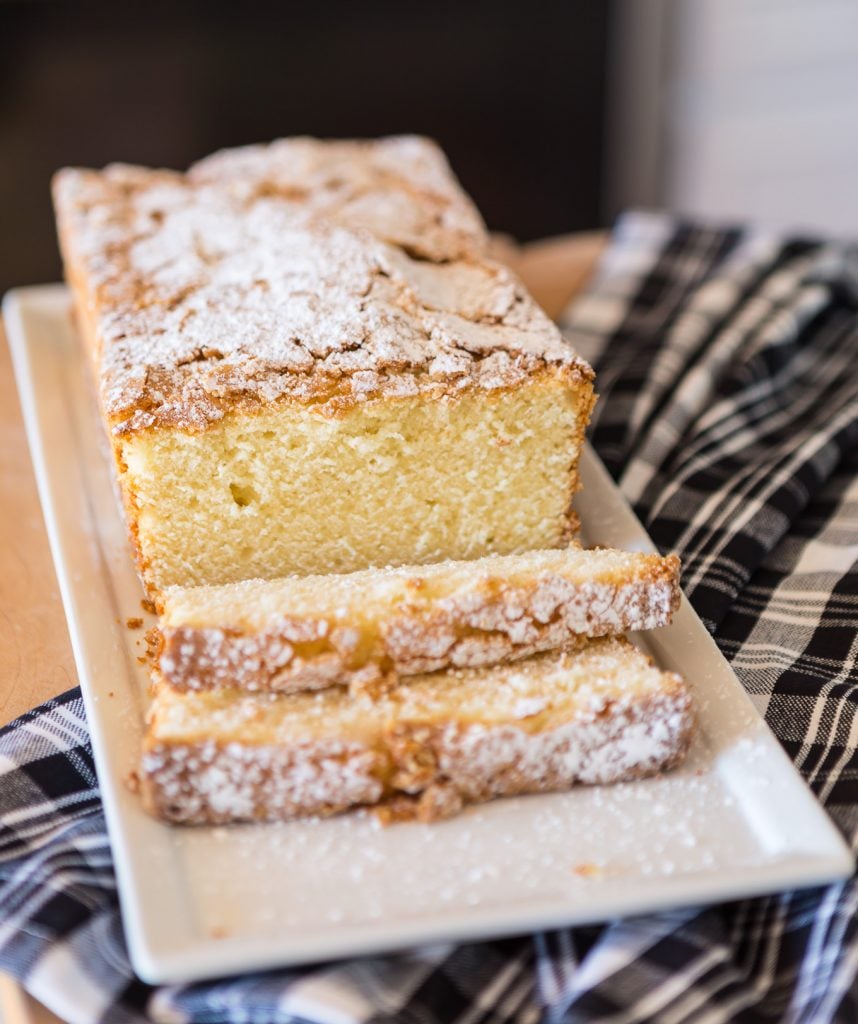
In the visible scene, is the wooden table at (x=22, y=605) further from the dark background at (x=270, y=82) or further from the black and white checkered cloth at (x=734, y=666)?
the dark background at (x=270, y=82)

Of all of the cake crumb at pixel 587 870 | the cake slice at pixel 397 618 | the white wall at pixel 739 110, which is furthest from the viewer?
the white wall at pixel 739 110

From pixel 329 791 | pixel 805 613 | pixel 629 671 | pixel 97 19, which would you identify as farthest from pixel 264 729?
pixel 97 19

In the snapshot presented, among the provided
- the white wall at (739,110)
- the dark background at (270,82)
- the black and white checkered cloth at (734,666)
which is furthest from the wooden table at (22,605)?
the white wall at (739,110)

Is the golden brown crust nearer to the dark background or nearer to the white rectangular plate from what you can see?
the white rectangular plate

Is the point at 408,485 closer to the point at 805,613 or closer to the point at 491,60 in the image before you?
the point at 805,613

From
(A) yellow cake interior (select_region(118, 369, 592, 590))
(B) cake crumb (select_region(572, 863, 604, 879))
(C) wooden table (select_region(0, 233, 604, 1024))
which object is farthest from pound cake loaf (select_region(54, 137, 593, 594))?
(B) cake crumb (select_region(572, 863, 604, 879))
